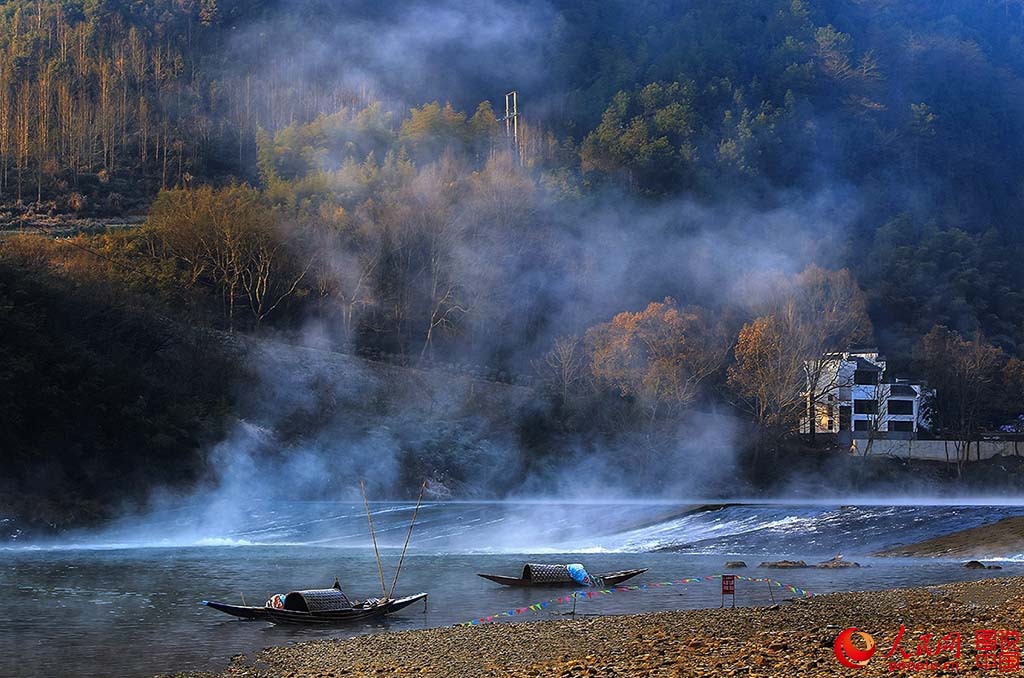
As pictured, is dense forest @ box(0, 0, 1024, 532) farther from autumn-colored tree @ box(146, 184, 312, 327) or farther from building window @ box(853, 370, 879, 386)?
building window @ box(853, 370, 879, 386)

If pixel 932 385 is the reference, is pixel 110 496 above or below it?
below

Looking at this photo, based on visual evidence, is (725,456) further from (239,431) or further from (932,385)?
(239,431)

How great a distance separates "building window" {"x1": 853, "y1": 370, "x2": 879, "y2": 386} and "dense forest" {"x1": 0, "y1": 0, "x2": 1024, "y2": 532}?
418cm

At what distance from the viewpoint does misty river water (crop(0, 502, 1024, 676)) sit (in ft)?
78.8

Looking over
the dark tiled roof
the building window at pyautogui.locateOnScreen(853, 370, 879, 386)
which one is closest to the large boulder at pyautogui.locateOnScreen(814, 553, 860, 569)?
the building window at pyautogui.locateOnScreen(853, 370, 879, 386)

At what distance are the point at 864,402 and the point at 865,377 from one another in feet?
5.61

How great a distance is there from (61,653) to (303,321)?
64273 mm

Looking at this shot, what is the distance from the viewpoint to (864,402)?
8262cm

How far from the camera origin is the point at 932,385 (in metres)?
82.9

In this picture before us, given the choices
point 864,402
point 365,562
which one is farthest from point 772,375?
point 365,562

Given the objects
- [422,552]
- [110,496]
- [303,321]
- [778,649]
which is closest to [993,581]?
[778,649]

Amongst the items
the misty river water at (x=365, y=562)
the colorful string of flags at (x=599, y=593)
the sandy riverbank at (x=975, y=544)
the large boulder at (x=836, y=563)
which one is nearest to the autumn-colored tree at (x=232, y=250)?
the misty river water at (x=365, y=562)

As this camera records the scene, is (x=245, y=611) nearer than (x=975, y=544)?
Yes

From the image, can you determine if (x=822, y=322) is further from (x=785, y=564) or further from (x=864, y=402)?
(x=785, y=564)
